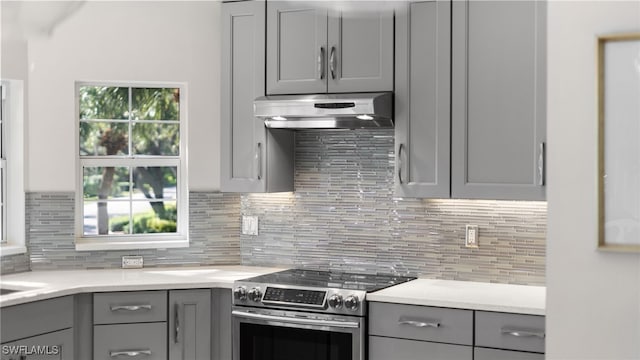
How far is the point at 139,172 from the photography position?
4891mm

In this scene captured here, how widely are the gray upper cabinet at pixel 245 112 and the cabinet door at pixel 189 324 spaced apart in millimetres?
689

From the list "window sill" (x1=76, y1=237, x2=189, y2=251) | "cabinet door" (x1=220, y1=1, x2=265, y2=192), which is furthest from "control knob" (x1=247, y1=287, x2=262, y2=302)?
"window sill" (x1=76, y1=237, x2=189, y2=251)

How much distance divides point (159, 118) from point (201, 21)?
0.63 m

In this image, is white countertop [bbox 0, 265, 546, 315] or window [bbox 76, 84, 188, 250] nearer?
white countertop [bbox 0, 265, 546, 315]

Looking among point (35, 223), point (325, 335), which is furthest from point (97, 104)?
point (325, 335)

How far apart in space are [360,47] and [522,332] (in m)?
1.66

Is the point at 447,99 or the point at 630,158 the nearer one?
the point at 630,158

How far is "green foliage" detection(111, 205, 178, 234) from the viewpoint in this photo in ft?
16.0

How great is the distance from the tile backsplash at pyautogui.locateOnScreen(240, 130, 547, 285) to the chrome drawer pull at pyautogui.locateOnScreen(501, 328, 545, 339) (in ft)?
2.02

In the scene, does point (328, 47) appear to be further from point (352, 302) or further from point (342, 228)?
point (352, 302)

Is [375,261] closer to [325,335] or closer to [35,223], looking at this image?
[325,335]

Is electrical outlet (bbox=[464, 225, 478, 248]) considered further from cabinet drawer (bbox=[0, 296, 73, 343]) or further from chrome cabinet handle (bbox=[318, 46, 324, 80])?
cabinet drawer (bbox=[0, 296, 73, 343])

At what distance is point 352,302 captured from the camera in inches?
153

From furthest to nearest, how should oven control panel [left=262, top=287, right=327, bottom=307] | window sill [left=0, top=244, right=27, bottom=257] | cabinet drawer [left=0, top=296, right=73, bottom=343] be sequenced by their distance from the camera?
window sill [left=0, top=244, right=27, bottom=257] → oven control panel [left=262, top=287, right=327, bottom=307] → cabinet drawer [left=0, top=296, right=73, bottom=343]
